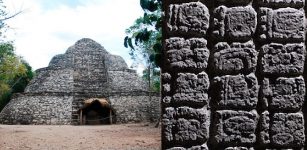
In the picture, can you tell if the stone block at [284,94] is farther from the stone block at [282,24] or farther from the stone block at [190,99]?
the stone block at [190,99]

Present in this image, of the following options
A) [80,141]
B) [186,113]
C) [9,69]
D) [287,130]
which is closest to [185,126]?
[186,113]

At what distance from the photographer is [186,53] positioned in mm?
2627

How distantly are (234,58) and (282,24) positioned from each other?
38 centimetres

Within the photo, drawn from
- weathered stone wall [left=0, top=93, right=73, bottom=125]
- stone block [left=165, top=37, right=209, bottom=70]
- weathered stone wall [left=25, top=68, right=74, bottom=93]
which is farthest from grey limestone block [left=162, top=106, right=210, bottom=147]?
weathered stone wall [left=25, top=68, right=74, bottom=93]

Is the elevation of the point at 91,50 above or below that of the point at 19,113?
above

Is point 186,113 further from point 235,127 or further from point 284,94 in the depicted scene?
point 284,94

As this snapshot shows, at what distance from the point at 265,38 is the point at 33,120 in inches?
1185

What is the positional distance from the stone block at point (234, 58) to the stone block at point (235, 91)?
0.04 meters

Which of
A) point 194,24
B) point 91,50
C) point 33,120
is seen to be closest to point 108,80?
point 91,50

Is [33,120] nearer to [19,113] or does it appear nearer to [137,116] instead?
[19,113]

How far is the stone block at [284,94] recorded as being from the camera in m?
2.61

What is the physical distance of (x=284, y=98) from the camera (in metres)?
2.61

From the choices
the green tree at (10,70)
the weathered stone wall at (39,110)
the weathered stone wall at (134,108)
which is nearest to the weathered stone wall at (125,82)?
the weathered stone wall at (134,108)

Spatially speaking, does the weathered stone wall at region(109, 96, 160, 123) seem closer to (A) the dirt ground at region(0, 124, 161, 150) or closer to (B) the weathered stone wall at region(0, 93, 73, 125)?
(B) the weathered stone wall at region(0, 93, 73, 125)
